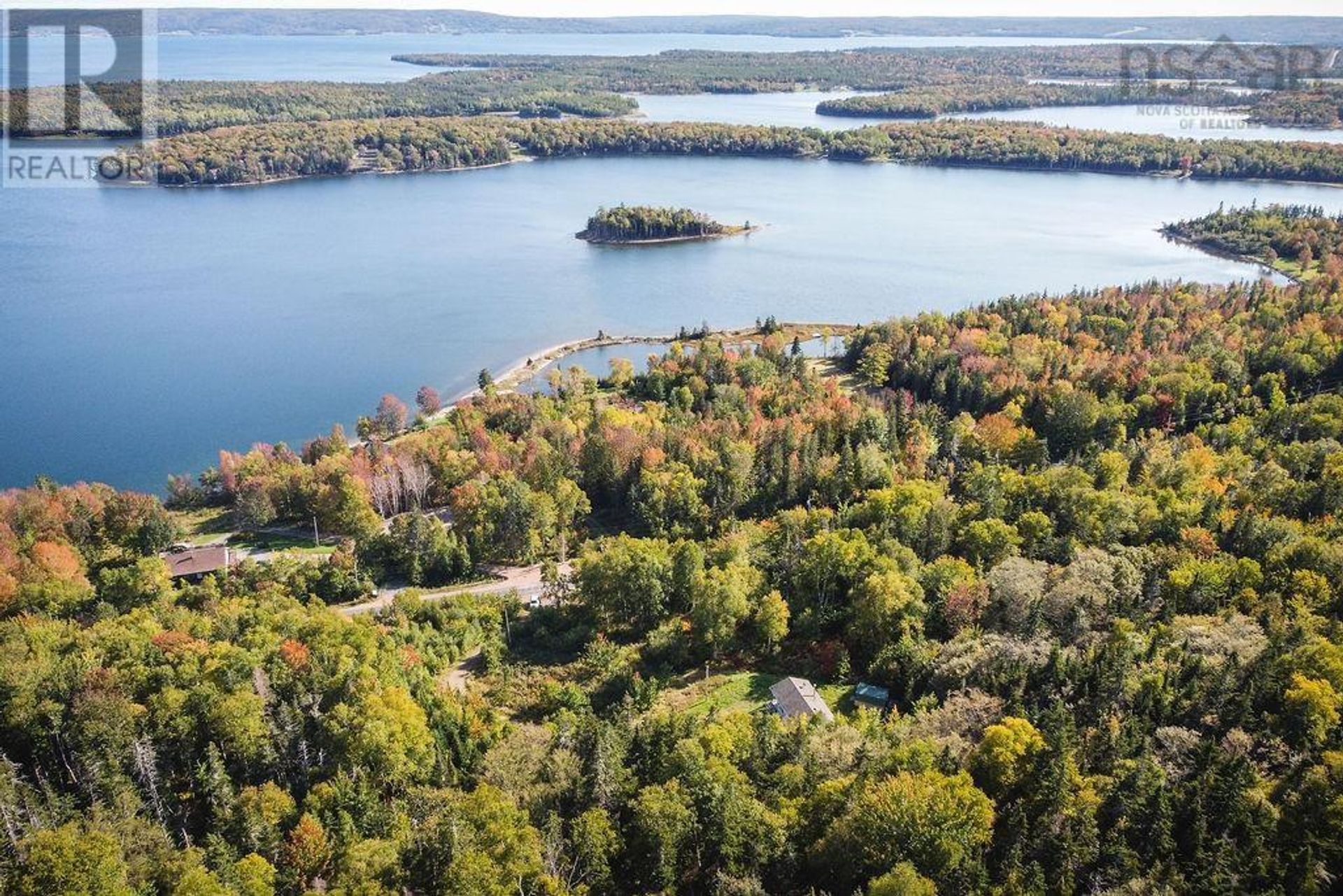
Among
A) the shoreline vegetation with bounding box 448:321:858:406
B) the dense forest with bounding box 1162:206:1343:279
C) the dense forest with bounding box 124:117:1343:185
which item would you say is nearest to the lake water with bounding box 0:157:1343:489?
the shoreline vegetation with bounding box 448:321:858:406

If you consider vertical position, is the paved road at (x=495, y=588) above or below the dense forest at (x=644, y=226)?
below

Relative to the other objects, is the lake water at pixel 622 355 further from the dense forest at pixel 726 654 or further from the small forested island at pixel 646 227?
the small forested island at pixel 646 227

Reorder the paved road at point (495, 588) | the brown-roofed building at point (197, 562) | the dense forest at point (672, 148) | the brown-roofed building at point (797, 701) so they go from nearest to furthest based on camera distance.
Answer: the brown-roofed building at point (797, 701), the paved road at point (495, 588), the brown-roofed building at point (197, 562), the dense forest at point (672, 148)

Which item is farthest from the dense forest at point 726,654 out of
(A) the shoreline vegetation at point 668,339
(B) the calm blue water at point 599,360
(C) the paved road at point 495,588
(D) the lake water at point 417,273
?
(D) the lake water at point 417,273

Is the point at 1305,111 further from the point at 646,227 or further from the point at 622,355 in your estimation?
the point at 622,355

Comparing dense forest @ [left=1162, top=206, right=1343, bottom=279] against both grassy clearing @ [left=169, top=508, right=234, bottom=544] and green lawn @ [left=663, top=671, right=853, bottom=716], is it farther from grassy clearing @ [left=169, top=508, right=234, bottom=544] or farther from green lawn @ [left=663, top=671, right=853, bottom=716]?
grassy clearing @ [left=169, top=508, right=234, bottom=544]

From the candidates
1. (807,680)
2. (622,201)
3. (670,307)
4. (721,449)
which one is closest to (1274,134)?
(622,201)

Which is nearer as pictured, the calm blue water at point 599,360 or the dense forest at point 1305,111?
the calm blue water at point 599,360
